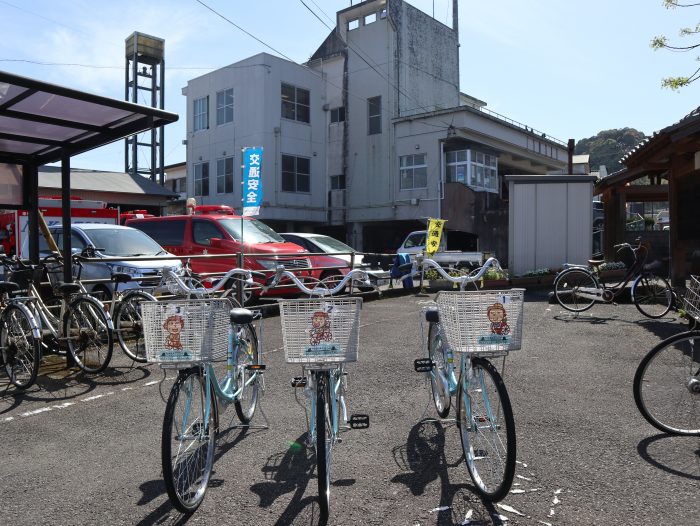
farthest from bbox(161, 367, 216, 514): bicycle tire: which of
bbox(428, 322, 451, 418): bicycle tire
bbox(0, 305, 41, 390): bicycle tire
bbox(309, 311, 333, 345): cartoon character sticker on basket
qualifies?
bbox(0, 305, 41, 390): bicycle tire

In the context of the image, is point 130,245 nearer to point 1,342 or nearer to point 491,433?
point 1,342

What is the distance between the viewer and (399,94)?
2678 centimetres

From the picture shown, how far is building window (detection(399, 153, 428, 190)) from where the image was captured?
84.4ft

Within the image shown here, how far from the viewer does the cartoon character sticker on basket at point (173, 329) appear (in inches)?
119

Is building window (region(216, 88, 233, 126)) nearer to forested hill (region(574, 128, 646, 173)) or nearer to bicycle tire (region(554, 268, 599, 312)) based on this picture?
bicycle tire (region(554, 268, 599, 312))

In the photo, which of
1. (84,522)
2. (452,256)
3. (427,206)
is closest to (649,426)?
(84,522)

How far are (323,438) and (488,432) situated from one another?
939 mm

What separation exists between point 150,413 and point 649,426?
12.8 ft

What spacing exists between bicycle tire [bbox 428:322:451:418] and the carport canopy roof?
3540 mm

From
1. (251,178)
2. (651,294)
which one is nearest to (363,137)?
(251,178)

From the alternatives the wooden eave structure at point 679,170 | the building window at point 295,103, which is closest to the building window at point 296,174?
the building window at point 295,103

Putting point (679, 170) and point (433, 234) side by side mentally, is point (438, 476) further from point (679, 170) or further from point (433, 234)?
point (433, 234)

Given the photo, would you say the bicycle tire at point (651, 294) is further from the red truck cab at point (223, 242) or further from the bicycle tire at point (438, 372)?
the bicycle tire at point (438, 372)

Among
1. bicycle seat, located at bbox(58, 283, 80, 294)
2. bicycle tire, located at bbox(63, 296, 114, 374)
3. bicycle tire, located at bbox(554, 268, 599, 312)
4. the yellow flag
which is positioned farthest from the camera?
the yellow flag
